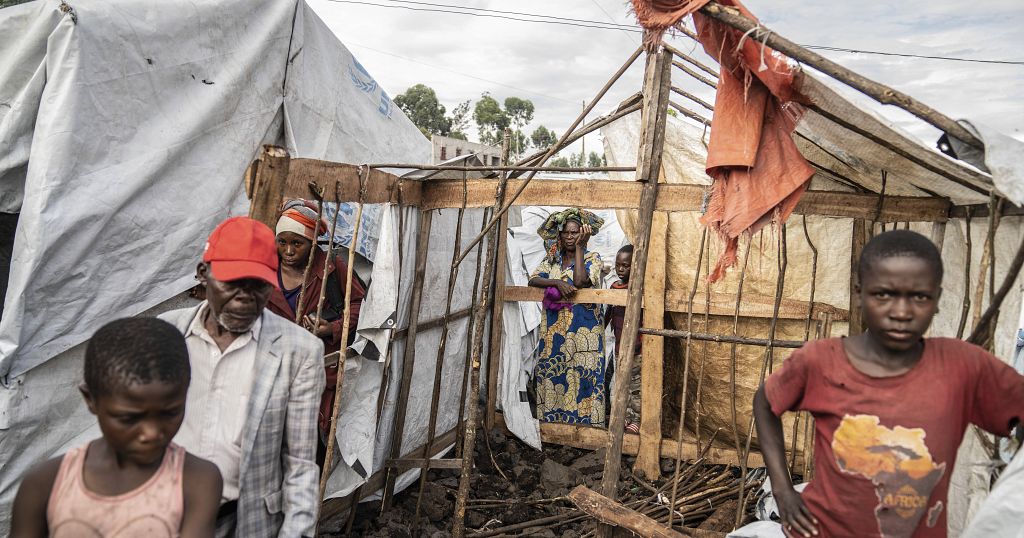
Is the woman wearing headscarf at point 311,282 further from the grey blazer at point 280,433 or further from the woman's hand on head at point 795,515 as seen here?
the woman's hand on head at point 795,515

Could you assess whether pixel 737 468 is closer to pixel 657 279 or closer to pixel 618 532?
pixel 657 279

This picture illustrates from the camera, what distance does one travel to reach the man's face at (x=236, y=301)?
194cm

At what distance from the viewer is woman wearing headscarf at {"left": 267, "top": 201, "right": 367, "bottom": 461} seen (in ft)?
12.5

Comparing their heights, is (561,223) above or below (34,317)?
above

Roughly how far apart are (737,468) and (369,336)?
332 centimetres

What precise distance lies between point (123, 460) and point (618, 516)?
2220mm

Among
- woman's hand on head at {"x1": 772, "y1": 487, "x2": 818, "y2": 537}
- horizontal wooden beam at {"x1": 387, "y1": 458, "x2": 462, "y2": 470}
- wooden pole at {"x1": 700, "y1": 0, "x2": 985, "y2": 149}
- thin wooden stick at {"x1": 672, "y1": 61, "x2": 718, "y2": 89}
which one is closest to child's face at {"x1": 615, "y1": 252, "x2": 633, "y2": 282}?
thin wooden stick at {"x1": 672, "y1": 61, "x2": 718, "y2": 89}

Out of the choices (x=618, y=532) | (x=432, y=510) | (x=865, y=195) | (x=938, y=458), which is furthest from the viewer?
(x=432, y=510)

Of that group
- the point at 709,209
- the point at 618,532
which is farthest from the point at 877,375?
the point at 618,532

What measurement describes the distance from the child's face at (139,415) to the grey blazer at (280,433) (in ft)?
1.56

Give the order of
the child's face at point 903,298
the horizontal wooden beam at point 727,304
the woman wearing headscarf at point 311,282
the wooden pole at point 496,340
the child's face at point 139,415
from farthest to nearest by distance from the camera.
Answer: the wooden pole at point 496,340
the horizontal wooden beam at point 727,304
the woman wearing headscarf at point 311,282
the child's face at point 903,298
the child's face at point 139,415

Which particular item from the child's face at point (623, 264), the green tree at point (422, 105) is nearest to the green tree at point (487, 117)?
the green tree at point (422, 105)

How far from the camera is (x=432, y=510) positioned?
473 centimetres

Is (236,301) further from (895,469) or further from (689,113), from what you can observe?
(689,113)
